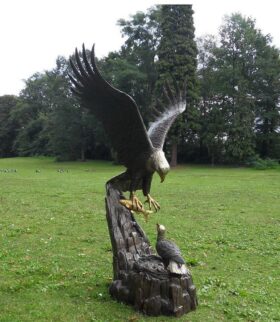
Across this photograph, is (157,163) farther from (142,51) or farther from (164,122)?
(142,51)

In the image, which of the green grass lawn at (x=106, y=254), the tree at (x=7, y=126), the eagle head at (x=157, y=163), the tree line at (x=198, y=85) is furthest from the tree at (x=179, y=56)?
the tree at (x=7, y=126)

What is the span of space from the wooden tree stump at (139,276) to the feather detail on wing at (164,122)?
1010mm

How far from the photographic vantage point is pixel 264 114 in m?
34.1

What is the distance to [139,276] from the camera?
5770 mm

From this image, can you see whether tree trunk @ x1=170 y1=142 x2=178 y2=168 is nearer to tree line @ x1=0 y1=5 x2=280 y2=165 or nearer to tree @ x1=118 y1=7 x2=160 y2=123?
tree line @ x1=0 y1=5 x2=280 y2=165

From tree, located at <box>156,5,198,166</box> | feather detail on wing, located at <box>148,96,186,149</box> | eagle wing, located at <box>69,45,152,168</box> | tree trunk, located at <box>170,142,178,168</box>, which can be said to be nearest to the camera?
eagle wing, located at <box>69,45,152,168</box>

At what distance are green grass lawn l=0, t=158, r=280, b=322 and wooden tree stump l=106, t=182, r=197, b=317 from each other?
0.58 feet

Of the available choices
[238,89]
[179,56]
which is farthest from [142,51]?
[238,89]

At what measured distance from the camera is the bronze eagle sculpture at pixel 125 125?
16.5ft

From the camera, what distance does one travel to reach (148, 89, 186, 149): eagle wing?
607 cm

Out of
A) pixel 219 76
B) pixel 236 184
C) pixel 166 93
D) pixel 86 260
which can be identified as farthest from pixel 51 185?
pixel 219 76

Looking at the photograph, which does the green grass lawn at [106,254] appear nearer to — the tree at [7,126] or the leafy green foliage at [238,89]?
the leafy green foliage at [238,89]

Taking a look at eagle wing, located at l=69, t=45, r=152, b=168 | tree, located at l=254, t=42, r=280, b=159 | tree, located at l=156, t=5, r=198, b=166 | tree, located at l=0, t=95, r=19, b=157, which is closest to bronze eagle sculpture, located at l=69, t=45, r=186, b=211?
eagle wing, located at l=69, t=45, r=152, b=168

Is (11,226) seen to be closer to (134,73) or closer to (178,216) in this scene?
(178,216)
